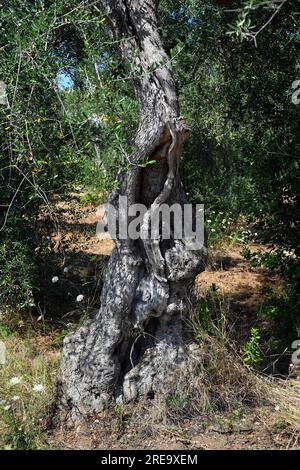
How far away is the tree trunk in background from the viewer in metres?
4.16

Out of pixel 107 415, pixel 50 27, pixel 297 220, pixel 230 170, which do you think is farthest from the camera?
pixel 230 170

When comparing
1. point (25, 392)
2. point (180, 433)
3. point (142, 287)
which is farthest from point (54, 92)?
point (180, 433)

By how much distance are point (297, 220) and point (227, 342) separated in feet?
4.56

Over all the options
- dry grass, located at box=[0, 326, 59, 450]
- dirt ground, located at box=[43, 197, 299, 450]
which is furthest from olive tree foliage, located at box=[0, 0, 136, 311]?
dirt ground, located at box=[43, 197, 299, 450]

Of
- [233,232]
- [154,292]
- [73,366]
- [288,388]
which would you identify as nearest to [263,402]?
[288,388]

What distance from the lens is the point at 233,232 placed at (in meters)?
8.49

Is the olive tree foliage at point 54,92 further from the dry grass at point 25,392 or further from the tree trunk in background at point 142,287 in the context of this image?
the dry grass at point 25,392

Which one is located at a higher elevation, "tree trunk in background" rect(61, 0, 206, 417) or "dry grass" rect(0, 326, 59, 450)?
"tree trunk in background" rect(61, 0, 206, 417)

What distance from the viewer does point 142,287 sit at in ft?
14.6

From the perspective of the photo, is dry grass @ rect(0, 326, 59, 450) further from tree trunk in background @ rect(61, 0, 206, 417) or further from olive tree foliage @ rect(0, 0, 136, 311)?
olive tree foliage @ rect(0, 0, 136, 311)

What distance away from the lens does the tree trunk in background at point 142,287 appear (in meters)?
4.16

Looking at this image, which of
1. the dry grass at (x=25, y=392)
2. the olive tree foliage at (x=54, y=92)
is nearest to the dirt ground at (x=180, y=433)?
the dry grass at (x=25, y=392)

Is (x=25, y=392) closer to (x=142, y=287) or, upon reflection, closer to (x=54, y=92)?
(x=142, y=287)

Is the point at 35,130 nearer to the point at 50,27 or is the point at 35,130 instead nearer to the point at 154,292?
the point at 50,27
